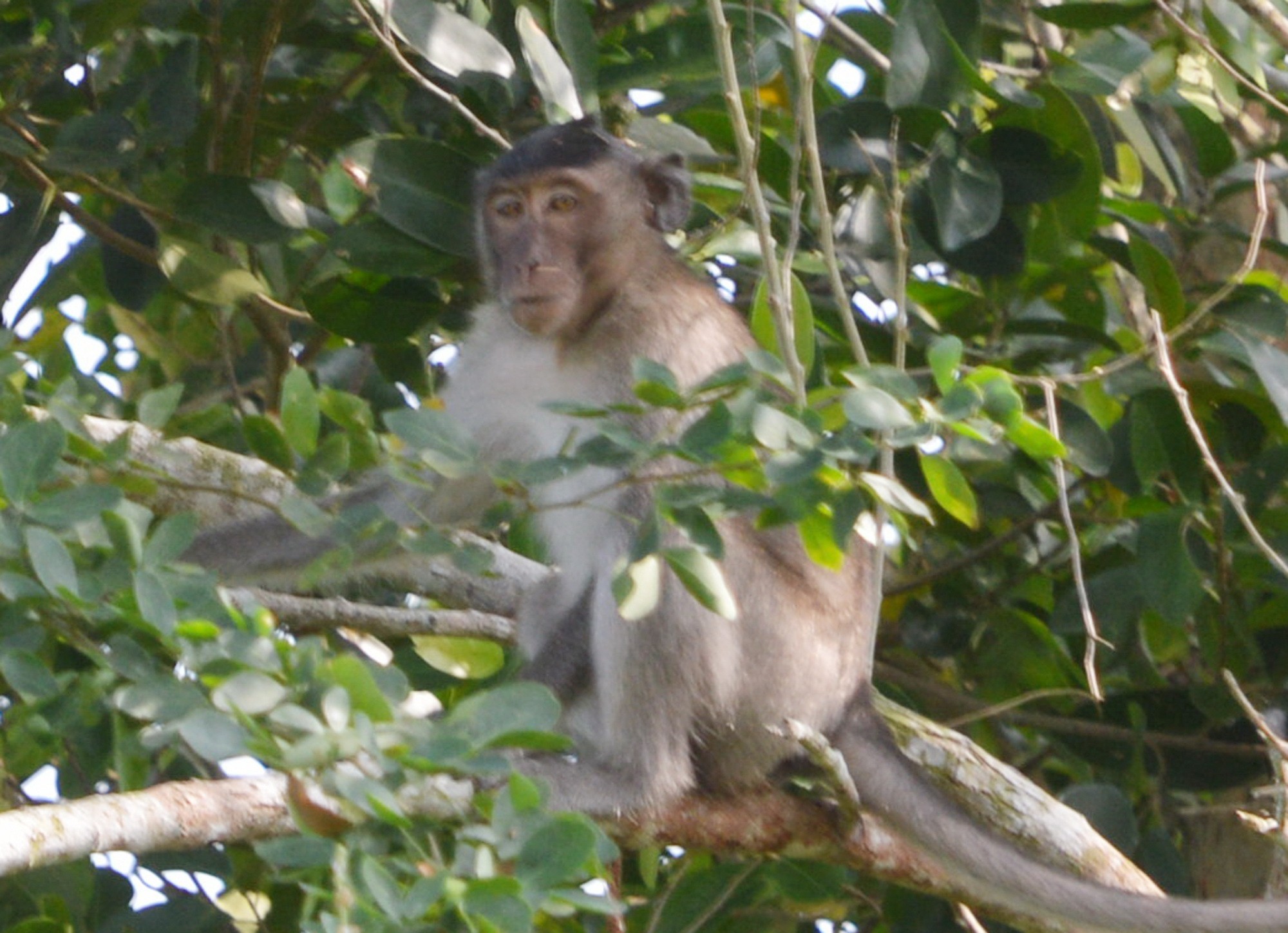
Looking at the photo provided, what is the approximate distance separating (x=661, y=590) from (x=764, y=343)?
0.84m

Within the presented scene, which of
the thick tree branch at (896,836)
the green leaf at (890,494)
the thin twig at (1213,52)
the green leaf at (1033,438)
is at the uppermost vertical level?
the thin twig at (1213,52)

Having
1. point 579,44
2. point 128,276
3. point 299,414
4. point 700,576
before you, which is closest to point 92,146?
point 128,276

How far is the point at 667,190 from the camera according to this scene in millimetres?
5184

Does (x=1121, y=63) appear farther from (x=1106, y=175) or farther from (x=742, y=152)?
(x=742, y=152)

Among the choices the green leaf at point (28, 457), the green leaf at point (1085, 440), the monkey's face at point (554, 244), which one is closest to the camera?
the green leaf at point (28, 457)

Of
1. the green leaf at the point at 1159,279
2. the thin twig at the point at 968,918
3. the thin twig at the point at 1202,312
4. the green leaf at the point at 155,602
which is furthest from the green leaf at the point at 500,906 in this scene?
the green leaf at the point at 1159,279

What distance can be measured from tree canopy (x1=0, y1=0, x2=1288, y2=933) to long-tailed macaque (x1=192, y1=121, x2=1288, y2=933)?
0.48ft

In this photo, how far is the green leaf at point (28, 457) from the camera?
297cm

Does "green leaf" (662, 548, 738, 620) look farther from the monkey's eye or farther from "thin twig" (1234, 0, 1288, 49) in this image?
"thin twig" (1234, 0, 1288, 49)

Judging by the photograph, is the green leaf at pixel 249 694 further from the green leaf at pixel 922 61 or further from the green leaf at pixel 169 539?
the green leaf at pixel 922 61

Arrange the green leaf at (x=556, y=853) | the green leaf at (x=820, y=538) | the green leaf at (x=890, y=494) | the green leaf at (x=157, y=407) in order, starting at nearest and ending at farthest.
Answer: the green leaf at (x=556, y=853) → the green leaf at (x=890, y=494) → the green leaf at (x=820, y=538) → the green leaf at (x=157, y=407)

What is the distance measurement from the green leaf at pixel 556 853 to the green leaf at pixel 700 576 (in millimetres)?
658

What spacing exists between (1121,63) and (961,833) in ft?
7.48

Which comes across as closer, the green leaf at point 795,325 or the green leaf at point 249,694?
the green leaf at point 249,694
